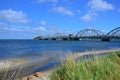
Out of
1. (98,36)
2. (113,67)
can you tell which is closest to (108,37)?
(98,36)

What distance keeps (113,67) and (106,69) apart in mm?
606

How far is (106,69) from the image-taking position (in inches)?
365

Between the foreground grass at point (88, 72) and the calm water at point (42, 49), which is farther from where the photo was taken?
the calm water at point (42, 49)

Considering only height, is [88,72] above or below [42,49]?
above

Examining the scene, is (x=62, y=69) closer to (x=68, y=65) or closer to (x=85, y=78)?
(x=68, y=65)

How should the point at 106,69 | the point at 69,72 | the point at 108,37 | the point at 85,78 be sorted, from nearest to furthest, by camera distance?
the point at 85,78, the point at 69,72, the point at 106,69, the point at 108,37

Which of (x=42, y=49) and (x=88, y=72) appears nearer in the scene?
(x=88, y=72)

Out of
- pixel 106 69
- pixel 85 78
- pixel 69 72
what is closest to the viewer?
pixel 85 78

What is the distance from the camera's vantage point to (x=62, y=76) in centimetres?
893

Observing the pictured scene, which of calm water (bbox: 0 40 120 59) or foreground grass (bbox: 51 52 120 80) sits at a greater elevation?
foreground grass (bbox: 51 52 120 80)

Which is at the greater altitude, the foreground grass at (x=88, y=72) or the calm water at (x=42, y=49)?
the foreground grass at (x=88, y=72)

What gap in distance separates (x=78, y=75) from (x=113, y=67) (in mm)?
2235

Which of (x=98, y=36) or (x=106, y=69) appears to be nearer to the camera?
(x=106, y=69)

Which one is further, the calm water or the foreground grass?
the calm water
